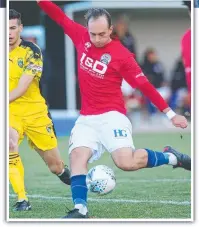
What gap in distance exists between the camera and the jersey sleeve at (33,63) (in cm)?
722

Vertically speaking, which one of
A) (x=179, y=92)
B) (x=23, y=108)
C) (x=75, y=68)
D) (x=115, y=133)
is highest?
(x=75, y=68)

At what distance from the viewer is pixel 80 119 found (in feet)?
23.2

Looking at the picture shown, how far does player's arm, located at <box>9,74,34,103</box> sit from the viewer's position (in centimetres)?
707

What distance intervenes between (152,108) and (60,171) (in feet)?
27.6

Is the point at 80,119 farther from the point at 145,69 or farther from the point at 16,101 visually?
the point at 145,69

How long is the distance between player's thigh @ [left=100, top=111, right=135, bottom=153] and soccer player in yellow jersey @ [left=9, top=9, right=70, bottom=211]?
74cm

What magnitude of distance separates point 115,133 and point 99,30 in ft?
2.77

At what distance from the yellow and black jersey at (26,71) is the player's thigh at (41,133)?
0.09 meters

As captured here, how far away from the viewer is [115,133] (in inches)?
272

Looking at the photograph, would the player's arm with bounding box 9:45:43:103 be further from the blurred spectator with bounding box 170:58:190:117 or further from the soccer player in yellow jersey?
the blurred spectator with bounding box 170:58:190:117

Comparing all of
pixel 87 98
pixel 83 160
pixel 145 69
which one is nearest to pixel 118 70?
pixel 87 98

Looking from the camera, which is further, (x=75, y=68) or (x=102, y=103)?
(x=75, y=68)

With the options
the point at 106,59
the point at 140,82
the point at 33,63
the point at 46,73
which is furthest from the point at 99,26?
the point at 46,73

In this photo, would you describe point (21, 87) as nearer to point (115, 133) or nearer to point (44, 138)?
point (44, 138)
